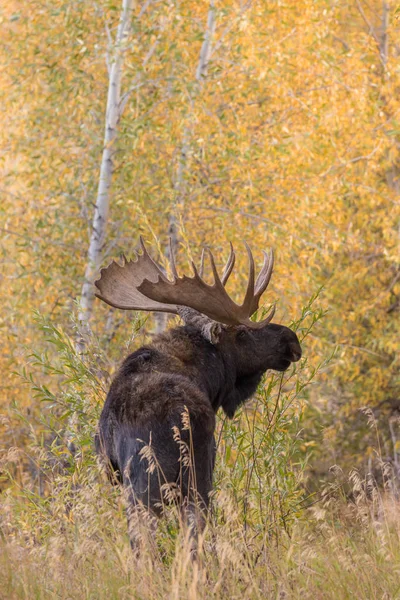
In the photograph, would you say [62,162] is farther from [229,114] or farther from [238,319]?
[238,319]

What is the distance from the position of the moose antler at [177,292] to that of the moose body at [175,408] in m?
0.06

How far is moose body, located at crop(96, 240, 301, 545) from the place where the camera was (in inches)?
182

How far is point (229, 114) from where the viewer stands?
11609 mm

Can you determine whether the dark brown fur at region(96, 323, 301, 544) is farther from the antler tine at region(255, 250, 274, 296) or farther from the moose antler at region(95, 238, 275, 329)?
the antler tine at region(255, 250, 274, 296)

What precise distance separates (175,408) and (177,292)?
0.93m

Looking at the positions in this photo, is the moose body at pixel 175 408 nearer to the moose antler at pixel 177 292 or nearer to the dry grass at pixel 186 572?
the moose antler at pixel 177 292

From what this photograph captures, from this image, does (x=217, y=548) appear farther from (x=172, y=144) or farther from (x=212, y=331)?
(x=172, y=144)

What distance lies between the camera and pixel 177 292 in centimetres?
543

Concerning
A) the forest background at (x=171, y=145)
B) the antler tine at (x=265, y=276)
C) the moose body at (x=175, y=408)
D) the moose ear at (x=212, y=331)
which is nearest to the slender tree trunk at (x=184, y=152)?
the forest background at (x=171, y=145)

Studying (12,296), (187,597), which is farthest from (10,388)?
(187,597)

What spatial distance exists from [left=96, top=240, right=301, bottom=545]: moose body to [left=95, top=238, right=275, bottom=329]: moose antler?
6cm

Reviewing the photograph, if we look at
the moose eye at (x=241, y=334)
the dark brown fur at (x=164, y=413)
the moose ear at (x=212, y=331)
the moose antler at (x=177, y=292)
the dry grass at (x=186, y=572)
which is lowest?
the dry grass at (x=186, y=572)

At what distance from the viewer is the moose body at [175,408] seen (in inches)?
182

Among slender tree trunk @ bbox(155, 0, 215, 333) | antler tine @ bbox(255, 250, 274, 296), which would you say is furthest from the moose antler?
slender tree trunk @ bbox(155, 0, 215, 333)
